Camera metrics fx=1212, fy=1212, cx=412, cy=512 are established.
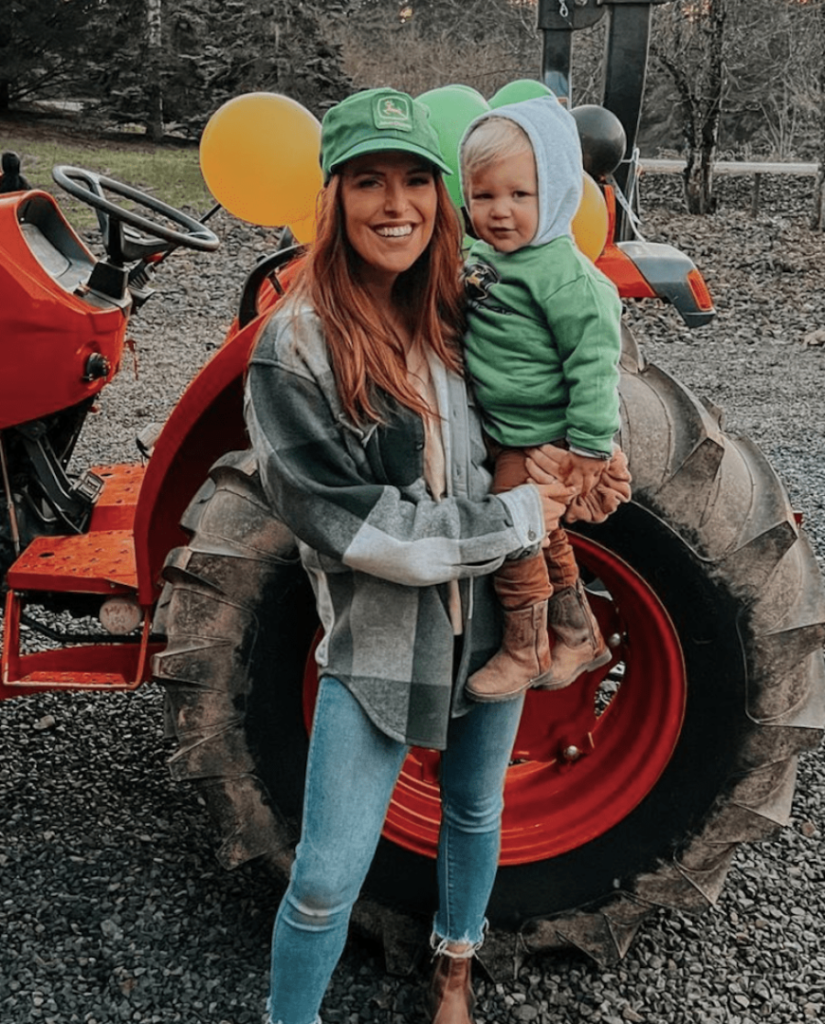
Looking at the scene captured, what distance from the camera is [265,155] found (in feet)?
7.22

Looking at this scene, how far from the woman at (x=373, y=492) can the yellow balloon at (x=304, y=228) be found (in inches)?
24.4

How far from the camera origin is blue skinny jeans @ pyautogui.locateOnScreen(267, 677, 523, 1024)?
5.87ft

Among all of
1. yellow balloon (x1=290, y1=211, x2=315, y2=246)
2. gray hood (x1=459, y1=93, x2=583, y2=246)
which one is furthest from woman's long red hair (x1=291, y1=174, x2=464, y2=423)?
yellow balloon (x1=290, y1=211, x2=315, y2=246)

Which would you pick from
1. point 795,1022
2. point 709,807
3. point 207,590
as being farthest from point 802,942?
point 207,590

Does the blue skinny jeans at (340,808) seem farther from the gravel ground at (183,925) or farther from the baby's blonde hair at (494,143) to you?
the baby's blonde hair at (494,143)

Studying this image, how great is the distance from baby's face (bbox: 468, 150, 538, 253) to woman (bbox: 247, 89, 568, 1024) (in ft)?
0.16

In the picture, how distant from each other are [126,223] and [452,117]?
2.82 feet

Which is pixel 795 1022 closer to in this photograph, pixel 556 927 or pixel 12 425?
pixel 556 927

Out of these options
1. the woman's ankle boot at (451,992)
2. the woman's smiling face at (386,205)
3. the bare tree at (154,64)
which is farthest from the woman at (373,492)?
the bare tree at (154,64)

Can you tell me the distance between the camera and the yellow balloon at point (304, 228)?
2326mm

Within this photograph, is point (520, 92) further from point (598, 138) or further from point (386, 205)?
point (386, 205)

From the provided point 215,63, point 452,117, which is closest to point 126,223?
point 452,117

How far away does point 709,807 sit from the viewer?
7.48ft

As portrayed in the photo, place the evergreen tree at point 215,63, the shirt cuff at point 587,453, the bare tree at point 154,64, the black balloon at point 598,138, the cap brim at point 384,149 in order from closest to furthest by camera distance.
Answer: the cap brim at point 384,149
the shirt cuff at point 587,453
the black balloon at point 598,138
the bare tree at point 154,64
the evergreen tree at point 215,63
